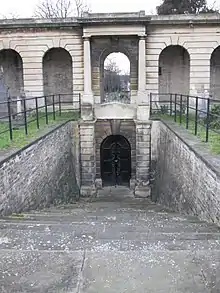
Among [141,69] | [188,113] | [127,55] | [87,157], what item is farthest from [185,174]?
[127,55]

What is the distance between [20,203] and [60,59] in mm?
12534

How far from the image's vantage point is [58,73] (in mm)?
18281

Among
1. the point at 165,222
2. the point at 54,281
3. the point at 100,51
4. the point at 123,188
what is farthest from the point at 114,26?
the point at 54,281

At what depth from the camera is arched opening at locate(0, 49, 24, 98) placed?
1833 centimetres

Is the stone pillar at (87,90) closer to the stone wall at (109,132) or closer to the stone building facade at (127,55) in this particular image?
the stone building facade at (127,55)

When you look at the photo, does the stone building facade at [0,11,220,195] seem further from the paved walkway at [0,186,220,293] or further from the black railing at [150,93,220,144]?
the paved walkway at [0,186,220,293]

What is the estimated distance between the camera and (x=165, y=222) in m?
5.88

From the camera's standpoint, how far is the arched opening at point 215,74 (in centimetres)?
1806

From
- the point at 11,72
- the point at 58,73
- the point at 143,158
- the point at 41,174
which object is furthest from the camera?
the point at 11,72

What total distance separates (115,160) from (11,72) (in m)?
7.72

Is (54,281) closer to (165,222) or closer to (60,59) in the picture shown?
(165,222)

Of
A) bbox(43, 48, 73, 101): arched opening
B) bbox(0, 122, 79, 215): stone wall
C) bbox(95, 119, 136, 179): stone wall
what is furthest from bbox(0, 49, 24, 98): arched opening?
bbox(0, 122, 79, 215): stone wall

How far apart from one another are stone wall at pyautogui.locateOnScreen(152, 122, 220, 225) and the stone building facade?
1308 millimetres

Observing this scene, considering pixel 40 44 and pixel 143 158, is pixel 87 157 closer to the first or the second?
pixel 143 158
